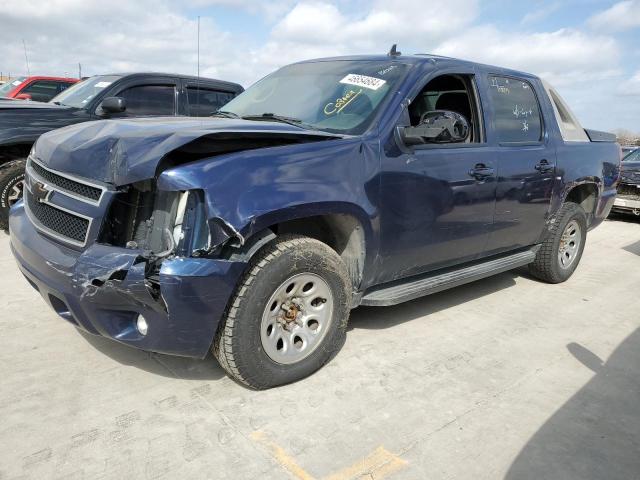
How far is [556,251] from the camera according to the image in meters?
5.17

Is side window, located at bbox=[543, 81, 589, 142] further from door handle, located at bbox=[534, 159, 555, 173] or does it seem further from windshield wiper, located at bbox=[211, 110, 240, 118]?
windshield wiper, located at bbox=[211, 110, 240, 118]

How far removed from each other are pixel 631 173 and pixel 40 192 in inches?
420

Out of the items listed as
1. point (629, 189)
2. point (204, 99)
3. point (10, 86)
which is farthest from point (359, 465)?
point (10, 86)

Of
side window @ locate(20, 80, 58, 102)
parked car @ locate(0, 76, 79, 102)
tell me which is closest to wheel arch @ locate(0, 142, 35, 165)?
parked car @ locate(0, 76, 79, 102)

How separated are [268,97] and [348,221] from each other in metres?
1.44

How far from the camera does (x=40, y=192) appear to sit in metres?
2.98

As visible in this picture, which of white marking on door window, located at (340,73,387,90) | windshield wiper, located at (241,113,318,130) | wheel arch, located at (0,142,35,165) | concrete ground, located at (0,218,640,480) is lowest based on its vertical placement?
concrete ground, located at (0,218,640,480)

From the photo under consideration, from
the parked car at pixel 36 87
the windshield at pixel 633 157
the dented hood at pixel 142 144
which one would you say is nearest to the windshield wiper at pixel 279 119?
the dented hood at pixel 142 144

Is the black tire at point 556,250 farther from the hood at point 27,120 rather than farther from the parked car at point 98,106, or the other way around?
the hood at point 27,120

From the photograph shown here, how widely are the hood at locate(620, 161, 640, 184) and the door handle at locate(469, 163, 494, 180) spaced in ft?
25.7

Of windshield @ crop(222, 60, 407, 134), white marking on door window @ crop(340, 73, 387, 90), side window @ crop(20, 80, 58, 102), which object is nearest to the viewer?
windshield @ crop(222, 60, 407, 134)

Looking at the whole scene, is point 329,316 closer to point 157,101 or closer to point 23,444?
point 23,444

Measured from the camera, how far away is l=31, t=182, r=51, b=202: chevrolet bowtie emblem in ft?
9.59

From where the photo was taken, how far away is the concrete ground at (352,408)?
240 centimetres
